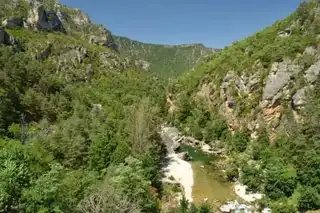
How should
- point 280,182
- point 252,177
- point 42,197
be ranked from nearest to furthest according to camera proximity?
point 42,197, point 280,182, point 252,177

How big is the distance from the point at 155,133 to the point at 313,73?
33791 mm

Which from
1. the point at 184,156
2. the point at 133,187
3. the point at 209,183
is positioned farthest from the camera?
the point at 184,156

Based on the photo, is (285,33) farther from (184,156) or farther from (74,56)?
(74,56)

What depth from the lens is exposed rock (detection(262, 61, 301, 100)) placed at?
63.5 m

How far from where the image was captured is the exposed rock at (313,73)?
193 ft

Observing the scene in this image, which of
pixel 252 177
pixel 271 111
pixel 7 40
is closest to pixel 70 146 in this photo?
pixel 252 177

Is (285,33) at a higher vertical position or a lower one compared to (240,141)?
higher

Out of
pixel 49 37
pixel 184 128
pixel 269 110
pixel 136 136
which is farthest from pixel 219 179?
pixel 49 37

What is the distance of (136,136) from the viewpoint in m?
53.9

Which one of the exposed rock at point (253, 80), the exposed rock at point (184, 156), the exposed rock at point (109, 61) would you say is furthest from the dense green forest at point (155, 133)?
the exposed rock at point (109, 61)

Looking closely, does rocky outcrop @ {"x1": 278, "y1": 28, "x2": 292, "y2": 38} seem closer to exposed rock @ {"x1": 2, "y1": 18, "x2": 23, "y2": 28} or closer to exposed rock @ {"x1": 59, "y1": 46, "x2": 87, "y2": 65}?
exposed rock @ {"x1": 59, "y1": 46, "x2": 87, "y2": 65}

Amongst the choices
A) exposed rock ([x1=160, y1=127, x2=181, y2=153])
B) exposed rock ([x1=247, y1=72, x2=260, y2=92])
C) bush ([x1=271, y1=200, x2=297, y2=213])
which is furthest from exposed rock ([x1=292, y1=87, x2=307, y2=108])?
exposed rock ([x1=160, y1=127, x2=181, y2=153])

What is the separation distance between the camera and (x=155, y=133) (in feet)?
202

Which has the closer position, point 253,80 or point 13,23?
point 253,80
